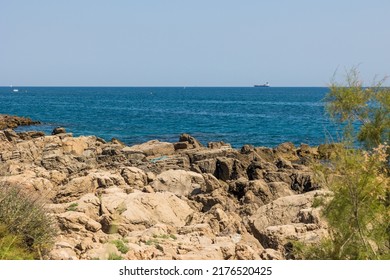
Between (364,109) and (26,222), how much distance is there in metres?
7.73

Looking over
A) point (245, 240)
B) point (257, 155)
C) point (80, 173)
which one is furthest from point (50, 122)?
point (245, 240)

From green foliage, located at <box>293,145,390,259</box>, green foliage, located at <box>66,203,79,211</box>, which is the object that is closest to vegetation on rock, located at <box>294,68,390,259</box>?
green foliage, located at <box>293,145,390,259</box>

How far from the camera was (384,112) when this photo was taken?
13477 mm

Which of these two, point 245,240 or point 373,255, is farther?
point 245,240

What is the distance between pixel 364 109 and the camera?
13.4 metres

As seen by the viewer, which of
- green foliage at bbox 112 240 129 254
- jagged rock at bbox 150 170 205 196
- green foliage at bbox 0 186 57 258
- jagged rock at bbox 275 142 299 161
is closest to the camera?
green foliage at bbox 0 186 57 258

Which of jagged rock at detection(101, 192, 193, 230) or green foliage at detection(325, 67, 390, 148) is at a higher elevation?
green foliage at detection(325, 67, 390, 148)

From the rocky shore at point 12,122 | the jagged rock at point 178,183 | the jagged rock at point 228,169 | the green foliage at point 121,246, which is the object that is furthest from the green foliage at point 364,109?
the rocky shore at point 12,122

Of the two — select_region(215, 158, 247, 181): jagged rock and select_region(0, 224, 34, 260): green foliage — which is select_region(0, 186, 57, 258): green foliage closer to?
select_region(0, 224, 34, 260): green foliage

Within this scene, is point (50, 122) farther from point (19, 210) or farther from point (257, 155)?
point (19, 210)

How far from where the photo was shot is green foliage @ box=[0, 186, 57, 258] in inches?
432

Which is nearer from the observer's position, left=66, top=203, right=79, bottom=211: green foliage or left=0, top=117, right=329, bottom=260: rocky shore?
left=0, top=117, right=329, bottom=260: rocky shore

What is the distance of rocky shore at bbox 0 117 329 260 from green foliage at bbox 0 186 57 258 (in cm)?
53
